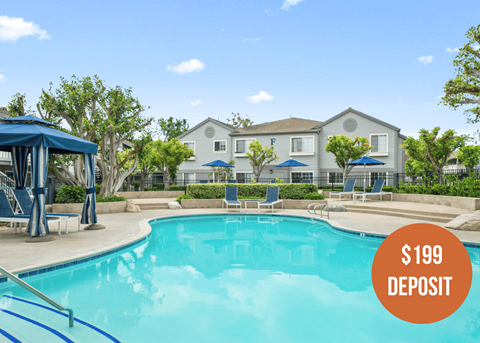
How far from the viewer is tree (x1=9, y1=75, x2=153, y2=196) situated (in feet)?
47.7

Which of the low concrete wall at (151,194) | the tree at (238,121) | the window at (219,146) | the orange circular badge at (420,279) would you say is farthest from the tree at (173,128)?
the orange circular badge at (420,279)

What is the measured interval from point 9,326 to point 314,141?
27372mm

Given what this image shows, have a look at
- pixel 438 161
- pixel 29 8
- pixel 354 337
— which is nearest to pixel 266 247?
pixel 354 337

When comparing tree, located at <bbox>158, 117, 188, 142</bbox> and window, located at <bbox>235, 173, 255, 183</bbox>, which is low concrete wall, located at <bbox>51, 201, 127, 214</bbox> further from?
tree, located at <bbox>158, 117, 188, 142</bbox>

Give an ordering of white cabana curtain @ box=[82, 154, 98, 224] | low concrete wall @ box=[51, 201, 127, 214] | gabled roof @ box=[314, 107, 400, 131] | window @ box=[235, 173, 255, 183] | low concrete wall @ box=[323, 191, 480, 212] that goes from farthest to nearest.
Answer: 1. window @ box=[235, 173, 255, 183]
2. gabled roof @ box=[314, 107, 400, 131]
3. low concrete wall @ box=[51, 201, 127, 214]
4. low concrete wall @ box=[323, 191, 480, 212]
5. white cabana curtain @ box=[82, 154, 98, 224]

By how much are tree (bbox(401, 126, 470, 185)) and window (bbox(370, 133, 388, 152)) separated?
2.19 metres

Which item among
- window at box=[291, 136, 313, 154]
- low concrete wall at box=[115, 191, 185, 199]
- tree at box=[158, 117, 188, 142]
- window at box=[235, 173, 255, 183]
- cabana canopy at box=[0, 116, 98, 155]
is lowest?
low concrete wall at box=[115, 191, 185, 199]

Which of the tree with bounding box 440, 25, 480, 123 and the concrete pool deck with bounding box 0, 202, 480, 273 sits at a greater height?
the tree with bounding box 440, 25, 480, 123

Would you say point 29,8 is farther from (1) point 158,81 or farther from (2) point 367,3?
(2) point 367,3

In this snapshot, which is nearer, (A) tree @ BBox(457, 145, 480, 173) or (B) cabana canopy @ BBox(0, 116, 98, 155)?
(B) cabana canopy @ BBox(0, 116, 98, 155)

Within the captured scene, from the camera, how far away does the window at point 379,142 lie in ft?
88.6

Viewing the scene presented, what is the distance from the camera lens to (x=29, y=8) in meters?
14.0

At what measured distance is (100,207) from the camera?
1388 centimetres

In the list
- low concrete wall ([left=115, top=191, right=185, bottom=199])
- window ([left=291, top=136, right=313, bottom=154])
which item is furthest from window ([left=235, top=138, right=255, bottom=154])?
low concrete wall ([left=115, top=191, right=185, bottom=199])
